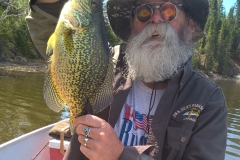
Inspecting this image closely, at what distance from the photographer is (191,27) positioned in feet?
9.96

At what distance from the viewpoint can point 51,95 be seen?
193 centimetres

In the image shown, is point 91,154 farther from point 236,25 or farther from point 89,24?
point 236,25

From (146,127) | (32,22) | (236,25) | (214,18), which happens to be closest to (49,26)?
(32,22)

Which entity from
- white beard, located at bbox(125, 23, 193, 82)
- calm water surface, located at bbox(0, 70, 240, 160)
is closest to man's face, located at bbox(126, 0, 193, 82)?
white beard, located at bbox(125, 23, 193, 82)

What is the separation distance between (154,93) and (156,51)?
1.29 ft

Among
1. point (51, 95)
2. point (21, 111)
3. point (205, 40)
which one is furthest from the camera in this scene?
point (205, 40)

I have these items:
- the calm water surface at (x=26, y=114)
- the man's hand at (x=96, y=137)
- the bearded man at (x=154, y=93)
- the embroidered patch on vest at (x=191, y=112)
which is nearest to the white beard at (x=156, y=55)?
the bearded man at (x=154, y=93)

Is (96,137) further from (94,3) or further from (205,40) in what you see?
(205,40)

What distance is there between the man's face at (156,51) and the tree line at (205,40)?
17667 millimetres

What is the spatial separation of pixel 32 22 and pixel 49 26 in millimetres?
151

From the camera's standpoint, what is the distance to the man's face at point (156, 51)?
2.68 metres

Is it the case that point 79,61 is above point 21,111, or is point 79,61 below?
above

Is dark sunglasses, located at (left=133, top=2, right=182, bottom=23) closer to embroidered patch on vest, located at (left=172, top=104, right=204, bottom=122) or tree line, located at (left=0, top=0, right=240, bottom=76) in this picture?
embroidered patch on vest, located at (left=172, top=104, right=204, bottom=122)

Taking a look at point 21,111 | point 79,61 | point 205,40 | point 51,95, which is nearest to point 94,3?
point 79,61
